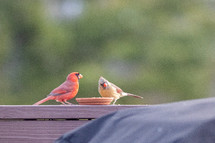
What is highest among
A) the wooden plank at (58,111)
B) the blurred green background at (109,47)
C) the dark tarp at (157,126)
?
the dark tarp at (157,126)

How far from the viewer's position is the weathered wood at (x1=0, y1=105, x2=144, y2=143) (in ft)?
6.09

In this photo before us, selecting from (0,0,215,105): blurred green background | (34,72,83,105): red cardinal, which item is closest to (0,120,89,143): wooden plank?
(34,72,83,105): red cardinal

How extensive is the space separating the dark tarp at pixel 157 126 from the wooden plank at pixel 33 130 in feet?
3.26

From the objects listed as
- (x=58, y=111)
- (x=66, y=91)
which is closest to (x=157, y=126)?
(x=58, y=111)

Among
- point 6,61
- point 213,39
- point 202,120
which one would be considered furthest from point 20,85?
point 202,120

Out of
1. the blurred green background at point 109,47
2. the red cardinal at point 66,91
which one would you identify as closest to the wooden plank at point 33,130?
the red cardinal at point 66,91

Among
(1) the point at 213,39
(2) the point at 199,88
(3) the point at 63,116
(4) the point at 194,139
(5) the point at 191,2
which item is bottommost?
(2) the point at 199,88

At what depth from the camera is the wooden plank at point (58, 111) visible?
6.09 feet

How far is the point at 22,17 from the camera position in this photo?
15172 millimetres

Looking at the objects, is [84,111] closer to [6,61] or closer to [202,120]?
[202,120]

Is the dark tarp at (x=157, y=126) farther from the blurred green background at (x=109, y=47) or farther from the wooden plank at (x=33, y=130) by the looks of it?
the blurred green background at (x=109, y=47)

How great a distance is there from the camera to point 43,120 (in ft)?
6.19

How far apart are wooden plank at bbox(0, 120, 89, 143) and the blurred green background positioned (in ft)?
37.8

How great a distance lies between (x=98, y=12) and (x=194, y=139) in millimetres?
14479
